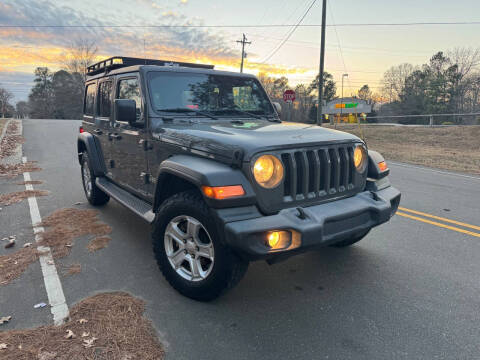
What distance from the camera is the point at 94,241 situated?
4.25m

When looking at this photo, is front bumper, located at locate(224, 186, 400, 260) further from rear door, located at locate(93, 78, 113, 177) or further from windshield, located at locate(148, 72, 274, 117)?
rear door, located at locate(93, 78, 113, 177)

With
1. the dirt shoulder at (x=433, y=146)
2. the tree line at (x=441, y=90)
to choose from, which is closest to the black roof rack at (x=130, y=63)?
the dirt shoulder at (x=433, y=146)

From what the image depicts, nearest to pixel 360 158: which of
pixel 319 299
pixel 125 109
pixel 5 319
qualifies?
pixel 319 299

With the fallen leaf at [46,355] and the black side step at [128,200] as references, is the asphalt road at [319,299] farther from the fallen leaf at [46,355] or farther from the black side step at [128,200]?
the black side step at [128,200]

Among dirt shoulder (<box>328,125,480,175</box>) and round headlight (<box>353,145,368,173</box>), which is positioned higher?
round headlight (<box>353,145,368,173</box>)

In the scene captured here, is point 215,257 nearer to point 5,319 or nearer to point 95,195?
point 5,319

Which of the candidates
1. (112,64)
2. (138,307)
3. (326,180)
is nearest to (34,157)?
(112,64)

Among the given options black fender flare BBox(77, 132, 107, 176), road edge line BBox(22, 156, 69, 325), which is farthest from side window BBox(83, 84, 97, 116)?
road edge line BBox(22, 156, 69, 325)

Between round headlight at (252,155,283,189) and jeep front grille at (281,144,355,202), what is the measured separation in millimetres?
78

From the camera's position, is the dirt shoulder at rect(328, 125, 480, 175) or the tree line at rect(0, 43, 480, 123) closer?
the dirt shoulder at rect(328, 125, 480, 175)

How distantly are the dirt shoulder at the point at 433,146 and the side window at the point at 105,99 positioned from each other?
32.0 feet

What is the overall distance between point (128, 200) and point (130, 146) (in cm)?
66

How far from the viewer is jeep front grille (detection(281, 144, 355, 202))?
2727 mm

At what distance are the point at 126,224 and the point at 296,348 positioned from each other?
3246mm
